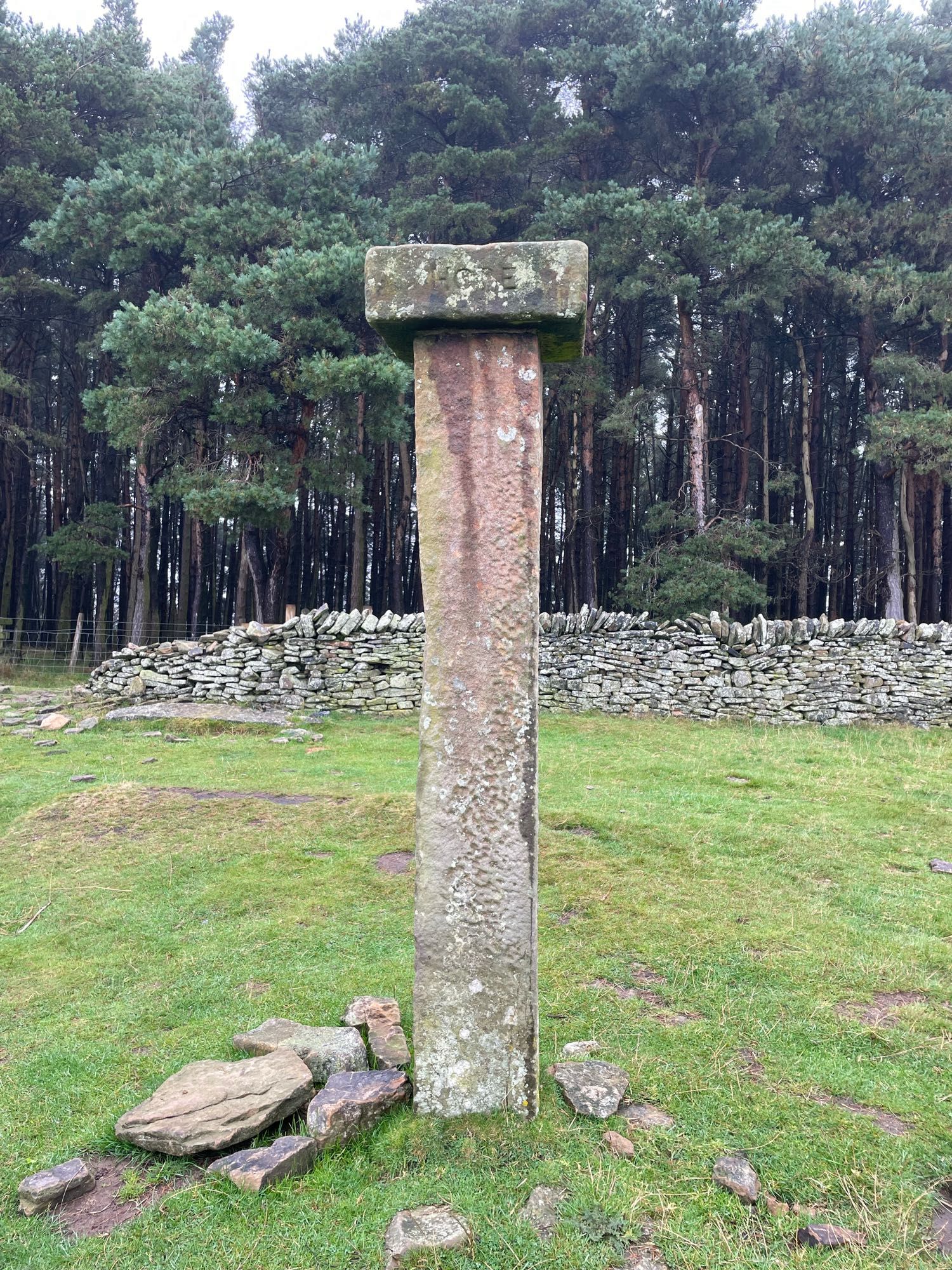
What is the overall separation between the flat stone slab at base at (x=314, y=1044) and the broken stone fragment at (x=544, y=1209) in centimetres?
94

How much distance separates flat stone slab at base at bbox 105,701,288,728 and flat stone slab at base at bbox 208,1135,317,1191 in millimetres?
9899

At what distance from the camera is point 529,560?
3.20 meters

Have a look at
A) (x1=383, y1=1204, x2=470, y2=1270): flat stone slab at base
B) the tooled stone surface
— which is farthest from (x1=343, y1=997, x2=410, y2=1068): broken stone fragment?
the tooled stone surface

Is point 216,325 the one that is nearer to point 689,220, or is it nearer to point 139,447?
point 139,447

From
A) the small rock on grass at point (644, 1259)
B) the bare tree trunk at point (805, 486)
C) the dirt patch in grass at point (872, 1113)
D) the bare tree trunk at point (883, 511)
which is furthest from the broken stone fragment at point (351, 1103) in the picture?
the bare tree trunk at point (805, 486)

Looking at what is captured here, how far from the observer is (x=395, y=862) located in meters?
6.37

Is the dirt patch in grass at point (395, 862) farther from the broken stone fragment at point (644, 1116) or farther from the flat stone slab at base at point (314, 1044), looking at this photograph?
the broken stone fragment at point (644, 1116)

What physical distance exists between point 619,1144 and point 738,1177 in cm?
Result: 41

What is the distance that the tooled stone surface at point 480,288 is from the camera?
10.3 feet

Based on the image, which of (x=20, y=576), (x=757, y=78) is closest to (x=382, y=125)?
(x=757, y=78)

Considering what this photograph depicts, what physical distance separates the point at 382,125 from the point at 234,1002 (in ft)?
87.0

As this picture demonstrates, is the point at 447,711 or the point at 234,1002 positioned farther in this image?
the point at 234,1002

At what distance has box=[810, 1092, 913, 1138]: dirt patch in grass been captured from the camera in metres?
3.04

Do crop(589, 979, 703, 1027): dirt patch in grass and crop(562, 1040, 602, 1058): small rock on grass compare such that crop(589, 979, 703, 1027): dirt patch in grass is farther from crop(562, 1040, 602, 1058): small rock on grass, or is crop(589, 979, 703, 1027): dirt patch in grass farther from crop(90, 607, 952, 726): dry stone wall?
crop(90, 607, 952, 726): dry stone wall
